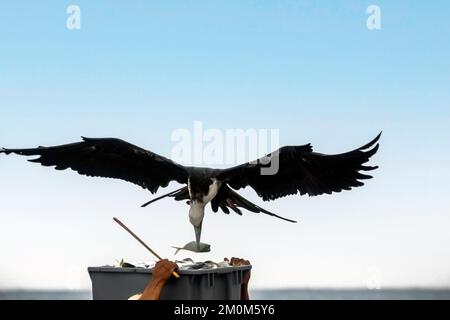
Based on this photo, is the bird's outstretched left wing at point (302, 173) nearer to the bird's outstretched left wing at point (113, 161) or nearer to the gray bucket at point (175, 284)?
the bird's outstretched left wing at point (113, 161)

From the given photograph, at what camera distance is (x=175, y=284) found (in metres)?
5.03

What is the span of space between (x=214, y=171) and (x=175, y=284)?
1539 millimetres

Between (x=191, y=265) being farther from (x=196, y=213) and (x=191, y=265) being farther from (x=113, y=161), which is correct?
(x=113, y=161)

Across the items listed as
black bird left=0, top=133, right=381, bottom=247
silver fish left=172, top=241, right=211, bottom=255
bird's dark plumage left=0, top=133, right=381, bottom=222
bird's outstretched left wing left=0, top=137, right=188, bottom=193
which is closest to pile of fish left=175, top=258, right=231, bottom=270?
silver fish left=172, top=241, right=211, bottom=255

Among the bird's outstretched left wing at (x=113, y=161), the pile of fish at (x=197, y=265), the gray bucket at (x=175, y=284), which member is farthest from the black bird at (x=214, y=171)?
the gray bucket at (x=175, y=284)

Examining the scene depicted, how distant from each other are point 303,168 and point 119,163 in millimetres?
2182

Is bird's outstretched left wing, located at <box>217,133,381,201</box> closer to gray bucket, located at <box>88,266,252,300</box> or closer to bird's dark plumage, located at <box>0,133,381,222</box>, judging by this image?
bird's dark plumage, located at <box>0,133,381,222</box>

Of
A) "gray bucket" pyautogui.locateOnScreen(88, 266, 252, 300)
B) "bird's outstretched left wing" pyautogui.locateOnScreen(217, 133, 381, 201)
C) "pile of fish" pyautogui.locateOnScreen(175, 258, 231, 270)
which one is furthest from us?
"bird's outstretched left wing" pyautogui.locateOnScreen(217, 133, 381, 201)

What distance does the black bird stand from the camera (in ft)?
20.0
